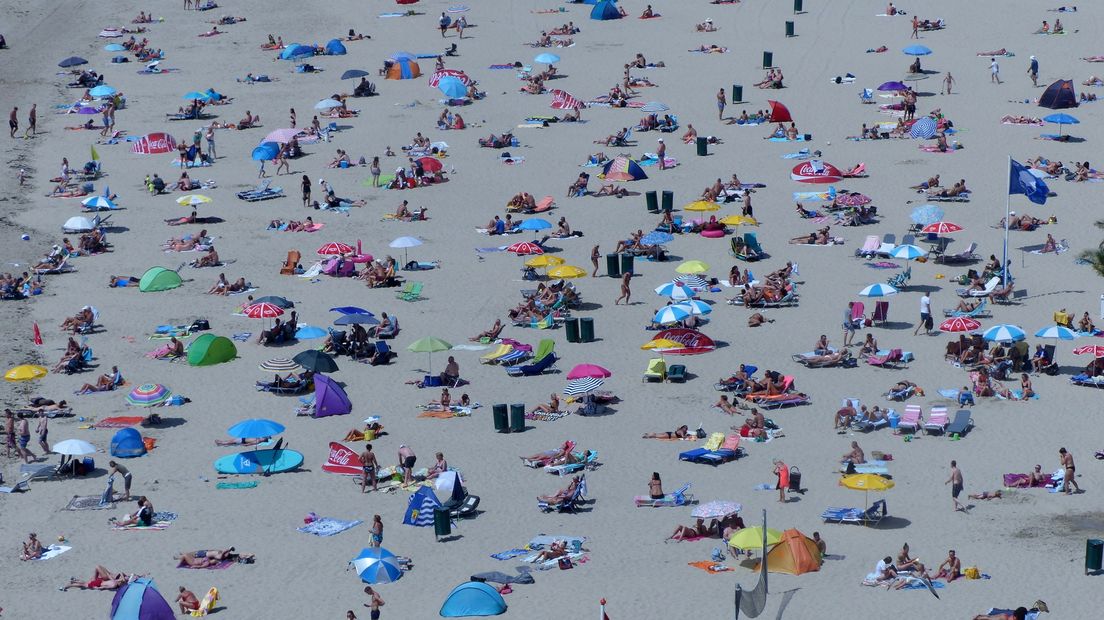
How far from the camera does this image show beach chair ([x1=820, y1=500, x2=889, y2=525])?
26.9m

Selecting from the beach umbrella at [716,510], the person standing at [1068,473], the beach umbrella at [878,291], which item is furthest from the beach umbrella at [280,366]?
the person standing at [1068,473]

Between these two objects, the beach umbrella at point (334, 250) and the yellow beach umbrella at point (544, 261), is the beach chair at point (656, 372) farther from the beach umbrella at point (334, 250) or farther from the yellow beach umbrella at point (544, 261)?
the beach umbrella at point (334, 250)

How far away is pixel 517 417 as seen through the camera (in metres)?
31.5

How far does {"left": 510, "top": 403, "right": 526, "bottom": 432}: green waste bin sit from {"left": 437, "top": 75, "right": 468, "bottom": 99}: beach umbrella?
77.9 feet

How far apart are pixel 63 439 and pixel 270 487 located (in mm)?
4811

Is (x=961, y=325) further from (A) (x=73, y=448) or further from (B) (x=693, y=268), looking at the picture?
(A) (x=73, y=448)

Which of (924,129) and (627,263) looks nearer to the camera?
(627,263)

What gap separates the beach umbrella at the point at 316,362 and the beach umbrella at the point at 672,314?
267 inches

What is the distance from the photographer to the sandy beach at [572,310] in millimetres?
26109

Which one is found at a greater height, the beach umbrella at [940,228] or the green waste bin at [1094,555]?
the green waste bin at [1094,555]

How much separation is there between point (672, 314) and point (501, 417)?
5.48 metres

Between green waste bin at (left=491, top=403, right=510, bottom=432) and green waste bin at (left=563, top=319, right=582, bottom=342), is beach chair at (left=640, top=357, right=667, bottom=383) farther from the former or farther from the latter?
green waste bin at (left=491, top=403, right=510, bottom=432)

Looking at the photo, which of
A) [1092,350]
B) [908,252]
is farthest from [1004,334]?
[908,252]

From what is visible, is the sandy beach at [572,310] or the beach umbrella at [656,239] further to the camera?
the beach umbrella at [656,239]
